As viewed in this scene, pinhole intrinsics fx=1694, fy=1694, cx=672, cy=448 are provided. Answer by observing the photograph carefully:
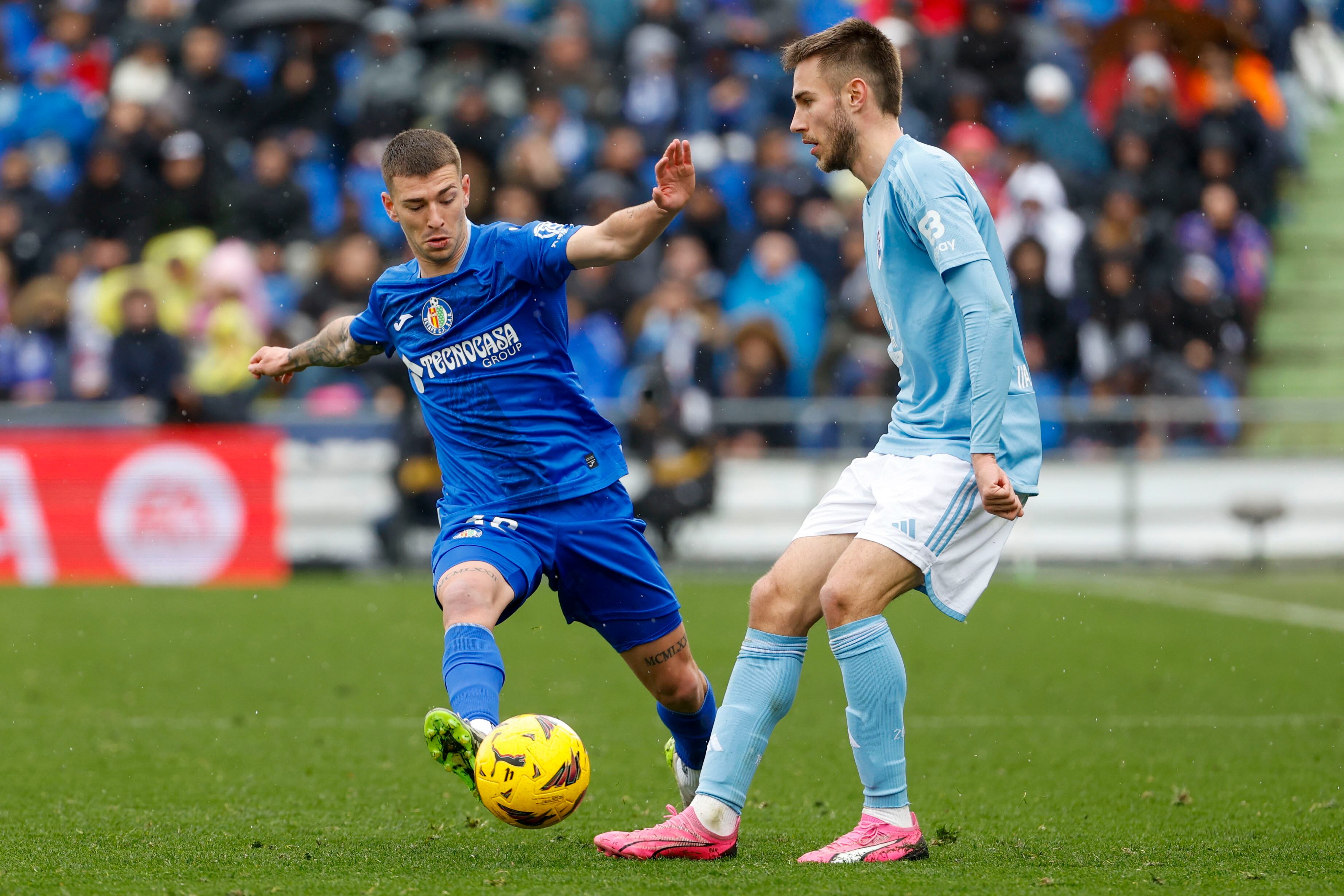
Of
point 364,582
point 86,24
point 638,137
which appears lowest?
point 364,582

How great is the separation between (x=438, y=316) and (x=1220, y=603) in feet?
29.6

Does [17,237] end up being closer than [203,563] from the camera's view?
No

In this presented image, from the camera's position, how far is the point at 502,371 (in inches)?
201

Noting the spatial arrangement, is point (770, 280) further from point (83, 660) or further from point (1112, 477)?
point (83, 660)

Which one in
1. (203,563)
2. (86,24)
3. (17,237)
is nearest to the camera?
(203,563)

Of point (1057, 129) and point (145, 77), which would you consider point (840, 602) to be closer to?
point (1057, 129)

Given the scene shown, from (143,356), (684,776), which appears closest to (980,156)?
(143,356)

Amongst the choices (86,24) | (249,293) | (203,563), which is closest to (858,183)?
(249,293)

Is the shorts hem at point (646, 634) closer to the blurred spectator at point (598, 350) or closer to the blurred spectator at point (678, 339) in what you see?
the blurred spectator at point (678, 339)

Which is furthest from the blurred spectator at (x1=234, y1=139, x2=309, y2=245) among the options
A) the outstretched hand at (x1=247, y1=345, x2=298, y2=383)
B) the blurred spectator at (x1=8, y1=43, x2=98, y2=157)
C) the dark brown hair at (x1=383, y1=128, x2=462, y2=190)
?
the dark brown hair at (x1=383, y1=128, x2=462, y2=190)

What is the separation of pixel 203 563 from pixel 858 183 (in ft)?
22.4

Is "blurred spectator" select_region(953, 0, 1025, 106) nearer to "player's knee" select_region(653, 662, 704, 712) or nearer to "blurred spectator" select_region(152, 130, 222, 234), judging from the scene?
"blurred spectator" select_region(152, 130, 222, 234)

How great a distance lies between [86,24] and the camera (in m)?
17.5

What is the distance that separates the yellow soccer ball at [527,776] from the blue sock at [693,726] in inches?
34.8
